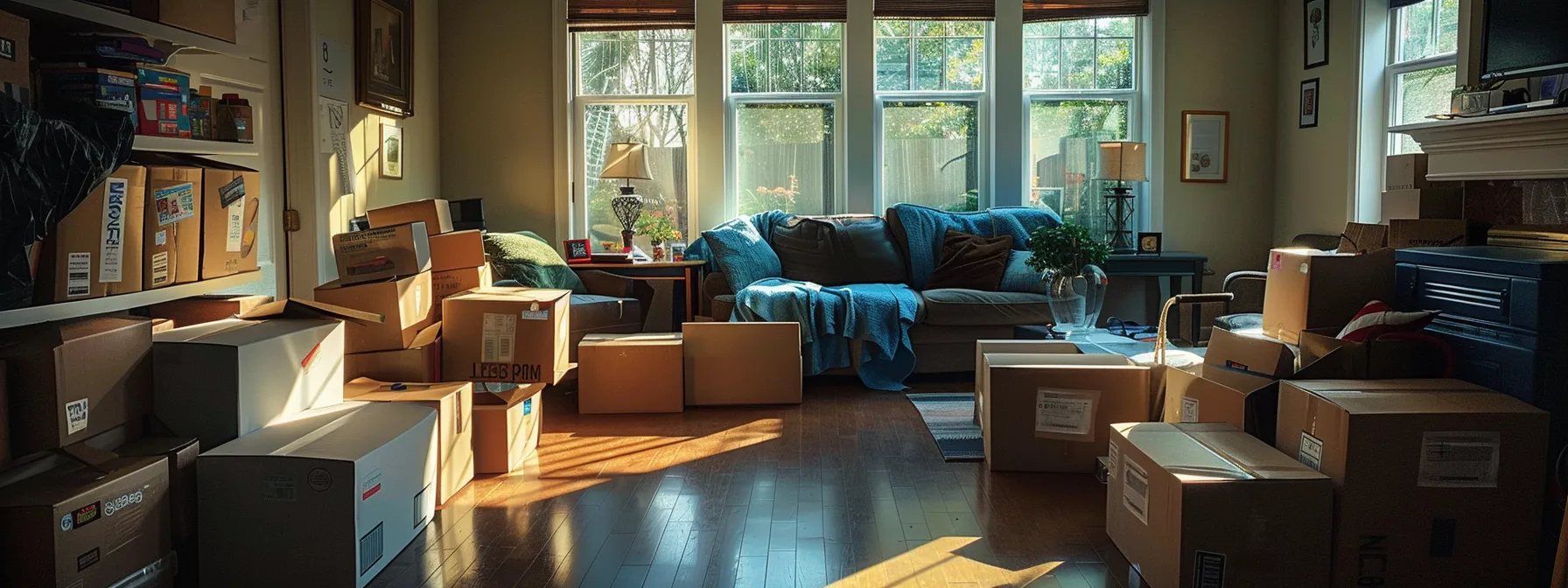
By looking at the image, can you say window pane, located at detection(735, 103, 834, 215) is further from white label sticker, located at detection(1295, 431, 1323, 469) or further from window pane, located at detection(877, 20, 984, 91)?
white label sticker, located at detection(1295, 431, 1323, 469)

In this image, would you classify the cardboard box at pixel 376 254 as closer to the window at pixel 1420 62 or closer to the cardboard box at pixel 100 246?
the cardboard box at pixel 100 246

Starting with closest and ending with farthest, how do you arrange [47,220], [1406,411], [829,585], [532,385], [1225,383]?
[47,220], [1406,411], [829,585], [1225,383], [532,385]

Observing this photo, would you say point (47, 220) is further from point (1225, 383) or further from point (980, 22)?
point (980, 22)

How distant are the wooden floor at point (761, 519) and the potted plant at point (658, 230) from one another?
2043mm

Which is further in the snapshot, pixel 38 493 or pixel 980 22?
pixel 980 22

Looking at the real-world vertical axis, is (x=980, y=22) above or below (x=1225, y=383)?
above

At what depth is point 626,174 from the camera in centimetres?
631

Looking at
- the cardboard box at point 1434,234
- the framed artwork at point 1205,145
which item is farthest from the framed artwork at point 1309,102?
the cardboard box at point 1434,234

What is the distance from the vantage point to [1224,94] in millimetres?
6781

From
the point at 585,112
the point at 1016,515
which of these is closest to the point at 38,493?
the point at 1016,515

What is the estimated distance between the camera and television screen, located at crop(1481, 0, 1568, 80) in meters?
3.48

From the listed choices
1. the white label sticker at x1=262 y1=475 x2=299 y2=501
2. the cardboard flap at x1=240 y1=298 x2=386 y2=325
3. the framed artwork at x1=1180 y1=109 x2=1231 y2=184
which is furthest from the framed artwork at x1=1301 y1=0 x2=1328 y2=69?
the white label sticker at x1=262 y1=475 x2=299 y2=501

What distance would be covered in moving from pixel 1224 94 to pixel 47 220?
6265 millimetres

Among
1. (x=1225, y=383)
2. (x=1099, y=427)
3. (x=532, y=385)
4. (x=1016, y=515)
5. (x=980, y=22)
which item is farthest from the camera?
(x=980, y=22)
